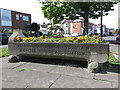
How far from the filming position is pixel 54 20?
17438 mm

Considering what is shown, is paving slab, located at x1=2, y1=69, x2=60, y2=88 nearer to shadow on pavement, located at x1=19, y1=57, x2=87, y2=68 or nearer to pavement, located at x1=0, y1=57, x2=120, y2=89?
pavement, located at x1=0, y1=57, x2=120, y2=89

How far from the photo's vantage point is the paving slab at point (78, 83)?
3.22 metres

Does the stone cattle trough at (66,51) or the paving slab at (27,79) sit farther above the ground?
the stone cattle trough at (66,51)

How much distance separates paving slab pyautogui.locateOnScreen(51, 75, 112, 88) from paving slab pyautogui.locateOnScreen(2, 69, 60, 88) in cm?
24

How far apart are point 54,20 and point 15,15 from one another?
19.9m

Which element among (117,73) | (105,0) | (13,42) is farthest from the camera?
(105,0)

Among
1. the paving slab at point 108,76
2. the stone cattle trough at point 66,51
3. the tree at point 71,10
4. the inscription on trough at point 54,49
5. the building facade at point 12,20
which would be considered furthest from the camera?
the building facade at point 12,20

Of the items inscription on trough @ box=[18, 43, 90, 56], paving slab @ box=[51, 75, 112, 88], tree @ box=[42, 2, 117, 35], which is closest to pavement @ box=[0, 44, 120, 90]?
paving slab @ box=[51, 75, 112, 88]

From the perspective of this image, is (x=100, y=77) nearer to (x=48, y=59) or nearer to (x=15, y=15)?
(x=48, y=59)

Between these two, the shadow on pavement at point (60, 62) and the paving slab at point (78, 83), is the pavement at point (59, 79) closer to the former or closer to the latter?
the paving slab at point (78, 83)

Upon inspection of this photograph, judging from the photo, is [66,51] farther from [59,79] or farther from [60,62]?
[59,79]

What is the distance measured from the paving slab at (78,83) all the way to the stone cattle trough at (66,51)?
30.1 inches

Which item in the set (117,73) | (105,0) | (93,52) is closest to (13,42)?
(93,52)

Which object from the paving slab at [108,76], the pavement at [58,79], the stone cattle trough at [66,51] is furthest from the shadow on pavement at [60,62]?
the paving slab at [108,76]
